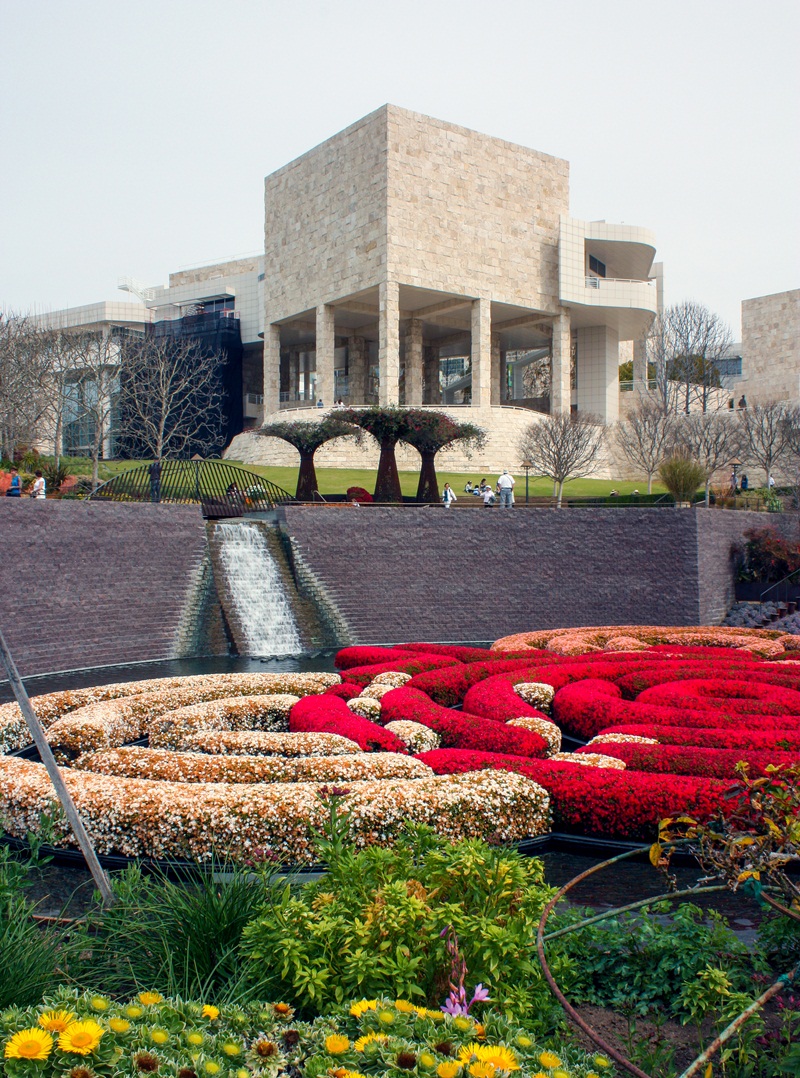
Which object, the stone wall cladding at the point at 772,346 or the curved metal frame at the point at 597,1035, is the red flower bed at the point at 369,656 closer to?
the curved metal frame at the point at 597,1035

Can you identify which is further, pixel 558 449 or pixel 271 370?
pixel 271 370

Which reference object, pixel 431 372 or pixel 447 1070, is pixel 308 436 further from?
pixel 431 372

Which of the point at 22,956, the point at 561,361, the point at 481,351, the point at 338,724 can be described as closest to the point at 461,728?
the point at 338,724

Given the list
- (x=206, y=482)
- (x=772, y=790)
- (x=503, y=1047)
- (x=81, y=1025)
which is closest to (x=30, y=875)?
(x=81, y=1025)

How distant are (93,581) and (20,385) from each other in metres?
21.4

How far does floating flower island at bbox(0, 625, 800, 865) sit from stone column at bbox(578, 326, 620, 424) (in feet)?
147

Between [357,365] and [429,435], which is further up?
[357,365]

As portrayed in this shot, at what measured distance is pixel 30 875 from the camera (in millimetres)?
7195

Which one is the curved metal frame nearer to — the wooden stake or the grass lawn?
the wooden stake

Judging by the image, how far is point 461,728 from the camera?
9.77 meters

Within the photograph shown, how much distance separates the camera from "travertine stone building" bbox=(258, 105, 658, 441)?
4681cm

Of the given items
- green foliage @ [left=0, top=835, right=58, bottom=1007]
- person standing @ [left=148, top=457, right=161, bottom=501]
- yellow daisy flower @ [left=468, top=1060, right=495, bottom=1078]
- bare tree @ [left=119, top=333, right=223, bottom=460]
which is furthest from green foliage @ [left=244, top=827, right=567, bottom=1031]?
bare tree @ [left=119, top=333, right=223, bottom=460]

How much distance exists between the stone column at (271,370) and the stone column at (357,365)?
6.28 meters

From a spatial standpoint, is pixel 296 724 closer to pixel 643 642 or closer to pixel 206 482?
pixel 643 642
